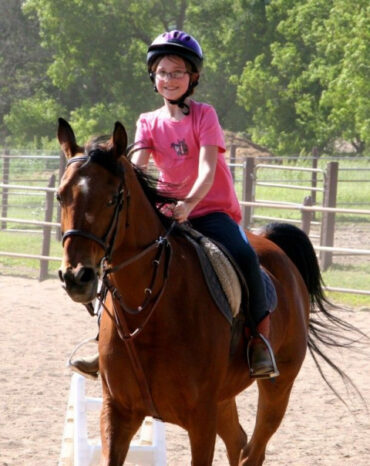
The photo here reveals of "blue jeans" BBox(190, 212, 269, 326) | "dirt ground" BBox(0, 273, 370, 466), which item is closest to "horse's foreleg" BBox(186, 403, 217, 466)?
"blue jeans" BBox(190, 212, 269, 326)

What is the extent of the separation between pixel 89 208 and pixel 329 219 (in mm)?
10966

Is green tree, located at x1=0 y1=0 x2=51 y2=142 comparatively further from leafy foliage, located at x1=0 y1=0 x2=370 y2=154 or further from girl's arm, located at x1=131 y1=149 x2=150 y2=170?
girl's arm, located at x1=131 y1=149 x2=150 y2=170

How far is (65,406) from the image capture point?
7.22 metres

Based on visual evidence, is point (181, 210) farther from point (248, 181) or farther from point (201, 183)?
point (248, 181)

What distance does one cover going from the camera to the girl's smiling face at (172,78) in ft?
14.5

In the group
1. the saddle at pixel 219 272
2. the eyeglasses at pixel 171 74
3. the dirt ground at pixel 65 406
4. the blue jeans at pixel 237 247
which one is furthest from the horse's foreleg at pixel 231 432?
the eyeglasses at pixel 171 74

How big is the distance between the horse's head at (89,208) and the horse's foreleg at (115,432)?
840 mm

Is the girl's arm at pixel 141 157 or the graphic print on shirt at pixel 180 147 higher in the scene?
the graphic print on shirt at pixel 180 147

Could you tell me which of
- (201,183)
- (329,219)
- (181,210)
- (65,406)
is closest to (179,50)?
(201,183)

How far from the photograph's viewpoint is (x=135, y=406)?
4086mm

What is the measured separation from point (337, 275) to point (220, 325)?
10288 mm

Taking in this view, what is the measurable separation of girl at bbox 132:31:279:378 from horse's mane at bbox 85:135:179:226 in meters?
0.07

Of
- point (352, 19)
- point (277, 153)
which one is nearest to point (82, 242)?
point (352, 19)

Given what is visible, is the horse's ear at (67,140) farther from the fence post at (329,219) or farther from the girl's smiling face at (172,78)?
the fence post at (329,219)
